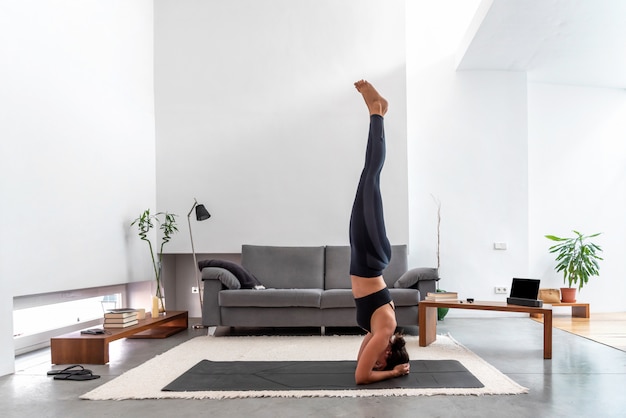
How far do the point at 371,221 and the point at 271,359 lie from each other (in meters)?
1.57

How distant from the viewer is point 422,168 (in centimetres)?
724

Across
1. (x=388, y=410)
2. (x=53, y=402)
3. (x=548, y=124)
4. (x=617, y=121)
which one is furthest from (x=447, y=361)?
(x=617, y=121)

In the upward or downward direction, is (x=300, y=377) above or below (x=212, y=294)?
below

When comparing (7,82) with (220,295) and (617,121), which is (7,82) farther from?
(617,121)

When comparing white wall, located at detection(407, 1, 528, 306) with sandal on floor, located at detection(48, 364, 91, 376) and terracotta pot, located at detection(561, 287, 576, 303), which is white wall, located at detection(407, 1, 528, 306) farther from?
sandal on floor, located at detection(48, 364, 91, 376)

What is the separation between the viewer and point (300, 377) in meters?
3.80

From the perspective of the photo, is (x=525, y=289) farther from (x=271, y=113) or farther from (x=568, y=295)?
(x=271, y=113)

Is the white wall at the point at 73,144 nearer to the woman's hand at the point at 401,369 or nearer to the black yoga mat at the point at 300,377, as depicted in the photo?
the black yoga mat at the point at 300,377

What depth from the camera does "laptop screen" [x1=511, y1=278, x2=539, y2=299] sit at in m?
4.77

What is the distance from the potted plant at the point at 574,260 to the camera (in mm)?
6996

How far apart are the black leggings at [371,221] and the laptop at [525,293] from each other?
1671 millimetres

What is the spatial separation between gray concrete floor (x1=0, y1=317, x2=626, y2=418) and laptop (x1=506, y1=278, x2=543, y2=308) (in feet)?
1.35

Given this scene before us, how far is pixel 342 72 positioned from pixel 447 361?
12.9 ft

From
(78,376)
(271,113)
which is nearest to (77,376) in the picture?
(78,376)
